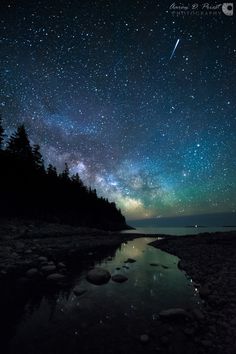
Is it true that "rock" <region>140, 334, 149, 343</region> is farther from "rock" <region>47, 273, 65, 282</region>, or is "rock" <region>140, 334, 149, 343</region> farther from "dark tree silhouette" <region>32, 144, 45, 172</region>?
"dark tree silhouette" <region>32, 144, 45, 172</region>

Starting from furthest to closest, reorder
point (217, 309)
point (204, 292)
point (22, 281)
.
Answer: point (22, 281), point (204, 292), point (217, 309)

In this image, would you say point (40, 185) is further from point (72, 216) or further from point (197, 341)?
point (197, 341)

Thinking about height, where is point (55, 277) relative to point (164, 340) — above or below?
above

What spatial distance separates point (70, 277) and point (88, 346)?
7.34 meters

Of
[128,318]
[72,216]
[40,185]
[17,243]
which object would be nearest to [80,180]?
[72,216]

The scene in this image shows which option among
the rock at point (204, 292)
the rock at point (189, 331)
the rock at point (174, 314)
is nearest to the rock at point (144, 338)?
the rock at point (189, 331)

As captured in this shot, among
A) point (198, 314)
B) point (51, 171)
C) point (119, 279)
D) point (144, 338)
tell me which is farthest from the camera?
point (51, 171)

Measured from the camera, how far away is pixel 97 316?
7590 millimetres

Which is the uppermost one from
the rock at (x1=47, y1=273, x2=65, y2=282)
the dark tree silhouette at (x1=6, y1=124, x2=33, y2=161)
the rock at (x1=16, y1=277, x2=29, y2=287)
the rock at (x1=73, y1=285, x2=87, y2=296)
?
the dark tree silhouette at (x1=6, y1=124, x2=33, y2=161)

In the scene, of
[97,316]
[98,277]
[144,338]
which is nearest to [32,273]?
[98,277]

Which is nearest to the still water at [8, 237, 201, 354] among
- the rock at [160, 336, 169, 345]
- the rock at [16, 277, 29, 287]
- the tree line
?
the rock at [160, 336, 169, 345]

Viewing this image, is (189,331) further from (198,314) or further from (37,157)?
(37,157)

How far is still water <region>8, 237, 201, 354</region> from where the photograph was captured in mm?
5723

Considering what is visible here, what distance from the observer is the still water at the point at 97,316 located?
572 cm
